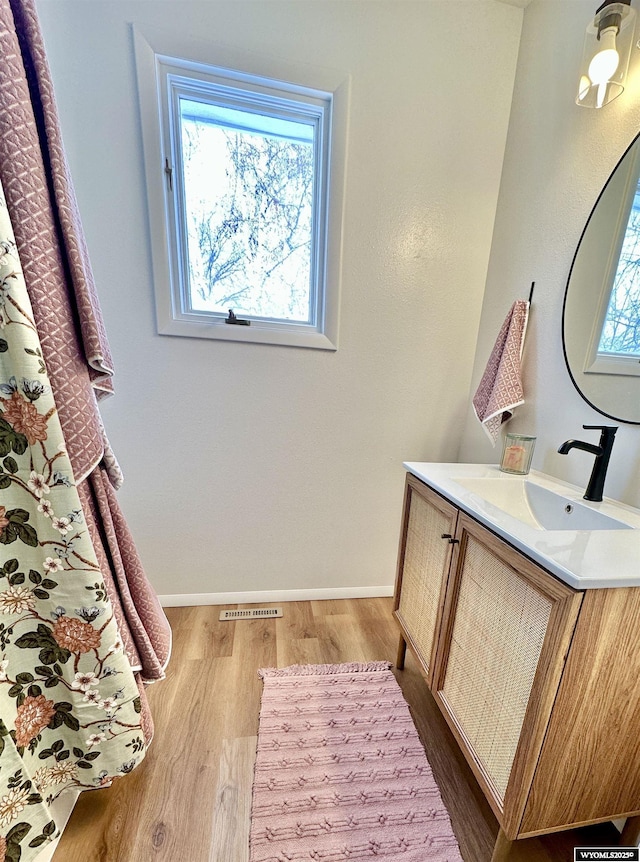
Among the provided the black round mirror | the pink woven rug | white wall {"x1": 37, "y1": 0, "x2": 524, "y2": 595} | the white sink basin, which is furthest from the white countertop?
the pink woven rug

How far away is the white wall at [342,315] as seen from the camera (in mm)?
1237

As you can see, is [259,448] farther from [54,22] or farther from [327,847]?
[54,22]

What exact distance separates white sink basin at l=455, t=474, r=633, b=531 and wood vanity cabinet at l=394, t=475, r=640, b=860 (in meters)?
0.20

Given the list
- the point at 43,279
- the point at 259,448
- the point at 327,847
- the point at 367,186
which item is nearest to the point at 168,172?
the point at 367,186

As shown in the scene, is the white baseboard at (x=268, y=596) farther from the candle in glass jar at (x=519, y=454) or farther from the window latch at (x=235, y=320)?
the window latch at (x=235, y=320)

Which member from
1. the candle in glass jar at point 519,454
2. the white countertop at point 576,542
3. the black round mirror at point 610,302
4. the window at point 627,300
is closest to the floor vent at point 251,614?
the white countertop at point 576,542

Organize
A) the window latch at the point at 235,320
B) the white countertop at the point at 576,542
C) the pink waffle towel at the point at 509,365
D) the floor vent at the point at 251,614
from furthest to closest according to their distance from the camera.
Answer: the floor vent at the point at 251,614 → the window latch at the point at 235,320 → the pink waffle towel at the point at 509,365 → the white countertop at the point at 576,542

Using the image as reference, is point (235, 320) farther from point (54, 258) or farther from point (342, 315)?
point (54, 258)

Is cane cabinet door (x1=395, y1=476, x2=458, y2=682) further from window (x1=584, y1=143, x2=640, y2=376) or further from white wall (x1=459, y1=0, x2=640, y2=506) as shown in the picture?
window (x1=584, y1=143, x2=640, y2=376)

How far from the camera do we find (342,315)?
1515mm

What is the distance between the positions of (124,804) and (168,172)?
208 cm

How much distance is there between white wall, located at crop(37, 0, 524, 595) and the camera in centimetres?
124

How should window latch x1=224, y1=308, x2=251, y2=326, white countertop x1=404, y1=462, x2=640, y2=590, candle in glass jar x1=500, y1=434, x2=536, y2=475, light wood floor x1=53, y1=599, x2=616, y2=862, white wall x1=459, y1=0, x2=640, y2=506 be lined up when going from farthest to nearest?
window latch x1=224, y1=308, x2=251, y2=326 → candle in glass jar x1=500, y1=434, x2=536, y2=475 → white wall x1=459, y1=0, x2=640, y2=506 → light wood floor x1=53, y1=599, x2=616, y2=862 → white countertop x1=404, y1=462, x2=640, y2=590

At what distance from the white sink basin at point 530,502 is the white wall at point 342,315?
61cm
